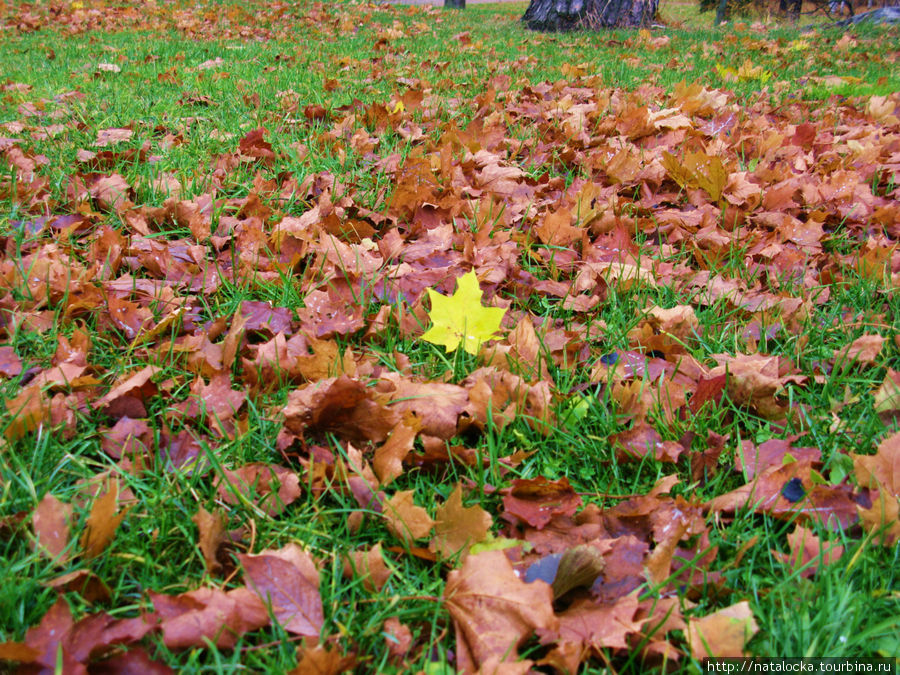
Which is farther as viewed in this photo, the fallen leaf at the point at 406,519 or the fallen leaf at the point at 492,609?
the fallen leaf at the point at 406,519

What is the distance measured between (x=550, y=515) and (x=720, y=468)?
1.41 feet

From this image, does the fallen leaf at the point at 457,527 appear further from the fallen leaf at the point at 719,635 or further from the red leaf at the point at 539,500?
the fallen leaf at the point at 719,635

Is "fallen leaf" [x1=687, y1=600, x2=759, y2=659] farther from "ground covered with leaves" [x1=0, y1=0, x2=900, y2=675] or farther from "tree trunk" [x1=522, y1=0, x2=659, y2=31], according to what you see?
"tree trunk" [x1=522, y1=0, x2=659, y2=31]

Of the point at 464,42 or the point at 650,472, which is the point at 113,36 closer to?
the point at 464,42

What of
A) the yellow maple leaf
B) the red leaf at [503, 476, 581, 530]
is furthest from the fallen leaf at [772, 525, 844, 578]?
the yellow maple leaf

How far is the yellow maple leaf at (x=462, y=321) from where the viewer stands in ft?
5.28

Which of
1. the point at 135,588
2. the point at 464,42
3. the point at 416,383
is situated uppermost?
the point at 464,42

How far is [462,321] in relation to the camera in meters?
1.63

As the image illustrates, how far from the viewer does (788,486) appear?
1.26 metres

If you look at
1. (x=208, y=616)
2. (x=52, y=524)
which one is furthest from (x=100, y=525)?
(x=208, y=616)

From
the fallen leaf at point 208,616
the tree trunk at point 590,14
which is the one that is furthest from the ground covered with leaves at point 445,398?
the tree trunk at point 590,14

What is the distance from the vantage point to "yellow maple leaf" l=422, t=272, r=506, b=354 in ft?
5.28

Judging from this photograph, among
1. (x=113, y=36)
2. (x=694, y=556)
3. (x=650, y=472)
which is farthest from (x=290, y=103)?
(x=113, y=36)

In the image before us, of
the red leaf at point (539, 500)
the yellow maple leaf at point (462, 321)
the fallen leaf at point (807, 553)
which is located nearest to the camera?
the fallen leaf at point (807, 553)
